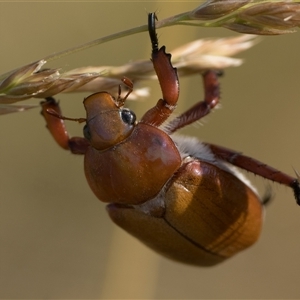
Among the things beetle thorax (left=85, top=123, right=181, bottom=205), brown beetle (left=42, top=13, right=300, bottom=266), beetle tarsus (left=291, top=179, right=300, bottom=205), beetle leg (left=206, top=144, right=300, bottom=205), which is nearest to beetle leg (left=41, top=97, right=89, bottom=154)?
brown beetle (left=42, top=13, right=300, bottom=266)

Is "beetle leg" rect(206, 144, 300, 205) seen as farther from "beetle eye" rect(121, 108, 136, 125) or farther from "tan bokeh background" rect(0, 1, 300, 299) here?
"tan bokeh background" rect(0, 1, 300, 299)

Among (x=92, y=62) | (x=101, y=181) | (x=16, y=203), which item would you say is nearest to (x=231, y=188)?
(x=101, y=181)

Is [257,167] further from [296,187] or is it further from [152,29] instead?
[152,29]

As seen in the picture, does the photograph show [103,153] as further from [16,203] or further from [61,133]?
[16,203]

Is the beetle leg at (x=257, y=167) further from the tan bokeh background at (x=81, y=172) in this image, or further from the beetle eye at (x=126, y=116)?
the tan bokeh background at (x=81, y=172)

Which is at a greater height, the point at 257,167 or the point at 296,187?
the point at 257,167

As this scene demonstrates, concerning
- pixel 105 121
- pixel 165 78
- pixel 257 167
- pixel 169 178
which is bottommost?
pixel 257 167

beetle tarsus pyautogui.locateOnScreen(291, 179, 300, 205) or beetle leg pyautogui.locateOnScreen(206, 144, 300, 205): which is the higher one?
beetle leg pyautogui.locateOnScreen(206, 144, 300, 205)

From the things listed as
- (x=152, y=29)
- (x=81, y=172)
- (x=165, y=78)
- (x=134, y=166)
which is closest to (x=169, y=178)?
(x=134, y=166)
